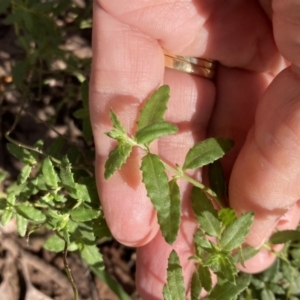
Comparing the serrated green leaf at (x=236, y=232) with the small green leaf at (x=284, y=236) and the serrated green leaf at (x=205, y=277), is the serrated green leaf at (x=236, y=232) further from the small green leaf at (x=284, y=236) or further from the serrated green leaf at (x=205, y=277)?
the small green leaf at (x=284, y=236)

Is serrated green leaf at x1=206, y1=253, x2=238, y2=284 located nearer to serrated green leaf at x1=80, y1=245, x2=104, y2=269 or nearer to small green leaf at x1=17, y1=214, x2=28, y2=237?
serrated green leaf at x1=80, y1=245, x2=104, y2=269

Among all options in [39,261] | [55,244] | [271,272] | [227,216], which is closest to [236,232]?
[227,216]

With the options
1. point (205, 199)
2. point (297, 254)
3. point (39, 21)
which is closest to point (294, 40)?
point (205, 199)

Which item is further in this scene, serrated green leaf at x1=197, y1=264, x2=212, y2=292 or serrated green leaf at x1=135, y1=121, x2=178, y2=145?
serrated green leaf at x1=197, y1=264, x2=212, y2=292

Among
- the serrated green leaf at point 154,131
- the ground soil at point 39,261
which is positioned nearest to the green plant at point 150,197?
the serrated green leaf at point 154,131

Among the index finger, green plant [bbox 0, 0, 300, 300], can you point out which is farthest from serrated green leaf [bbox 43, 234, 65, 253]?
the index finger

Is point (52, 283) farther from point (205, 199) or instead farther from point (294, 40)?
point (294, 40)

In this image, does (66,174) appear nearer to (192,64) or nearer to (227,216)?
(227,216)
